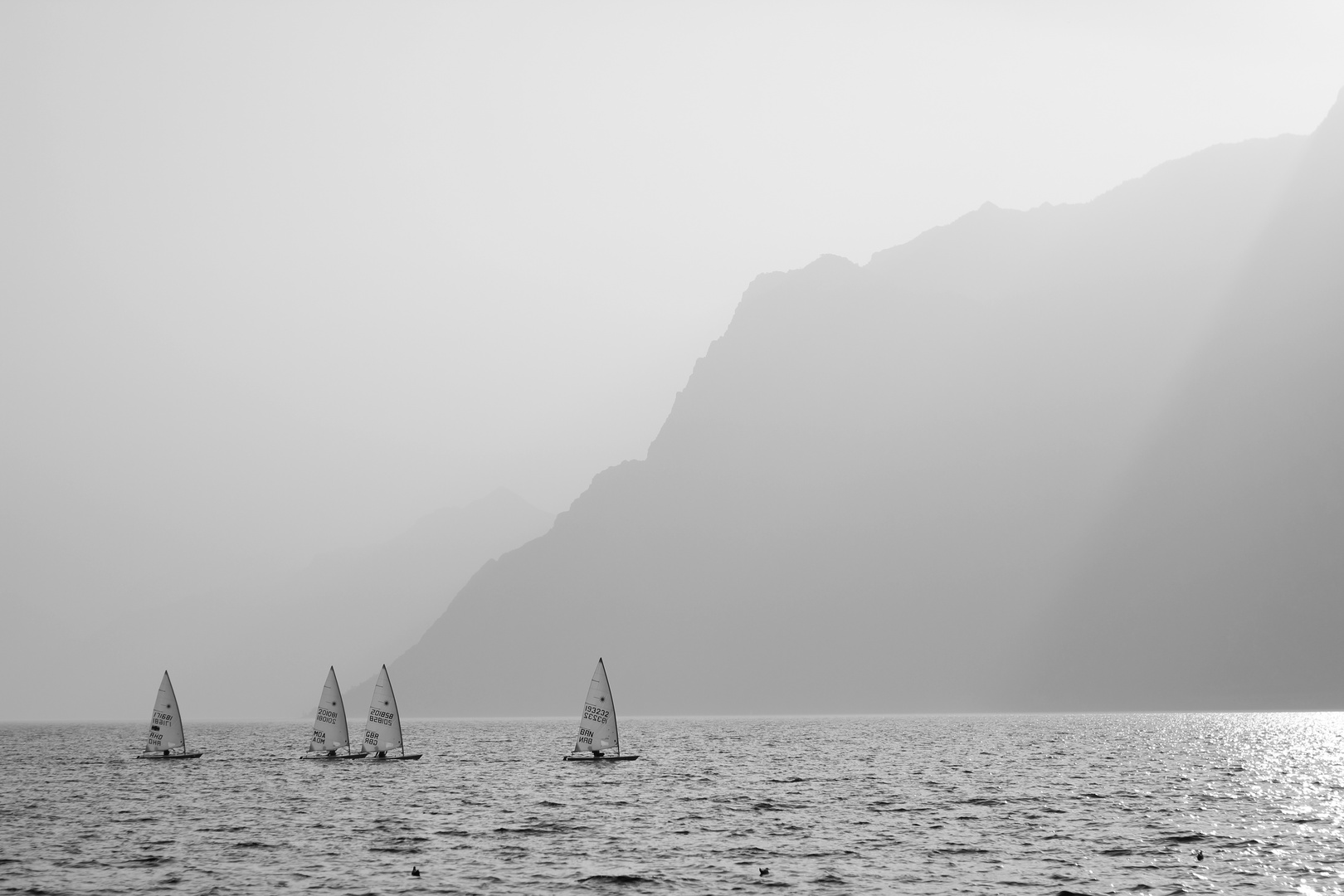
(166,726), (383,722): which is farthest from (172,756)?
(383,722)

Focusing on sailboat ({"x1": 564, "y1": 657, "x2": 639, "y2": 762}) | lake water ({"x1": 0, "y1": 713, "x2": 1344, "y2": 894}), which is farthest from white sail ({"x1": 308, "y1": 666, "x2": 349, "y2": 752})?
sailboat ({"x1": 564, "y1": 657, "x2": 639, "y2": 762})

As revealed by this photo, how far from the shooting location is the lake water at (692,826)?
50062 mm

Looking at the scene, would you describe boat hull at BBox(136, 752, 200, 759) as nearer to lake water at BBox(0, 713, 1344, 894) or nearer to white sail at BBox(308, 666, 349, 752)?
lake water at BBox(0, 713, 1344, 894)

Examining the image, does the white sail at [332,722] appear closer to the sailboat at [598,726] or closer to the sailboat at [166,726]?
the sailboat at [166,726]

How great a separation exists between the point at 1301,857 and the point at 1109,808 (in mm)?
20631

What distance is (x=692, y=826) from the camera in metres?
67.7

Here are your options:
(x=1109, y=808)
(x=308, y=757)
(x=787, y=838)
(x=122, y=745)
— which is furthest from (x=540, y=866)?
(x=122, y=745)

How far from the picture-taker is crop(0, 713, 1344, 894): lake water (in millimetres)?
50062

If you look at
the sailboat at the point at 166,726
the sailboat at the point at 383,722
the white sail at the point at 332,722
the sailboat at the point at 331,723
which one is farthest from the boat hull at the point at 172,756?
the sailboat at the point at 383,722

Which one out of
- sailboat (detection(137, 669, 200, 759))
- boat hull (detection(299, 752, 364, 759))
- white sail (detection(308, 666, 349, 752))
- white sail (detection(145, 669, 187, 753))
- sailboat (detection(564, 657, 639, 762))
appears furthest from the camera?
boat hull (detection(299, 752, 364, 759))

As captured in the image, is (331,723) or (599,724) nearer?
(599,724)

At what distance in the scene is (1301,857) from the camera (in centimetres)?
5328

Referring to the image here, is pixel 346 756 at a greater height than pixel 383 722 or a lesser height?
lesser

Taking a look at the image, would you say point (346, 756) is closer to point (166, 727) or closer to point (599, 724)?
point (166, 727)
